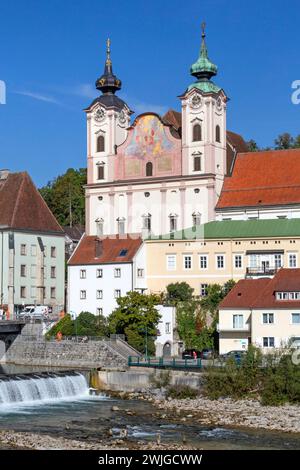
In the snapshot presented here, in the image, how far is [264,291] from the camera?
57.0 meters

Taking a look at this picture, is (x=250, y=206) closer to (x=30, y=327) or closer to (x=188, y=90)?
(x=188, y=90)

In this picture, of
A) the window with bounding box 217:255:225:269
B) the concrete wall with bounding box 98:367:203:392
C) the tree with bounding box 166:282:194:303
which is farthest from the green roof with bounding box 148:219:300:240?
the concrete wall with bounding box 98:367:203:392

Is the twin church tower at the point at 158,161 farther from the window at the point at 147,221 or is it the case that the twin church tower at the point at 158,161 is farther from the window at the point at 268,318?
the window at the point at 268,318

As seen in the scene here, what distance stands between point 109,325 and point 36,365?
5.53 meters

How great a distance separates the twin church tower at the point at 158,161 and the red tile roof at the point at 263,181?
3.36ft

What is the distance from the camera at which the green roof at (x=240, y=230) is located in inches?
2498

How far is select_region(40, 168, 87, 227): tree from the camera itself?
386 feet

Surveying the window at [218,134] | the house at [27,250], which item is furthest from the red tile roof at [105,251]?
the window at [218,134]

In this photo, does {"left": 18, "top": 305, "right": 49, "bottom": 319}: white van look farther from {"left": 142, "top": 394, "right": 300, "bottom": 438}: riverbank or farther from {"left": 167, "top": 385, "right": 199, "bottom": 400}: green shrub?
{"left": 142, "top": 394, "right": 300, "bottom": 438}: riverbank

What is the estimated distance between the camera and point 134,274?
6600 cm

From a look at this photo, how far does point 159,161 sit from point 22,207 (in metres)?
12.3

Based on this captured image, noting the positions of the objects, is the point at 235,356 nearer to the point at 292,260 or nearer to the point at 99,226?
the point at 292,260

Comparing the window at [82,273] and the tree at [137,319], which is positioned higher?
the window at [82,273]
